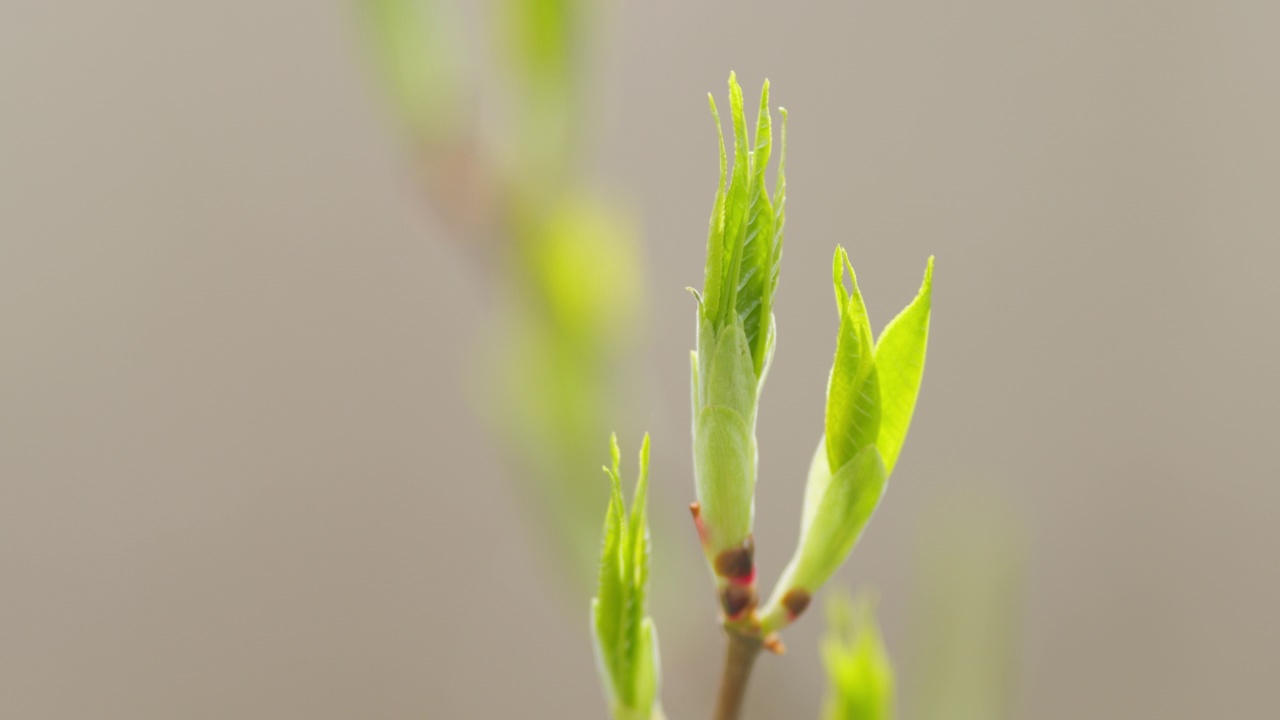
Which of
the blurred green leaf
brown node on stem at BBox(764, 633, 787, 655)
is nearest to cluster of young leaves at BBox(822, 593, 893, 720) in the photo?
brown node on stem at BBox(764, 633, 787, 655)

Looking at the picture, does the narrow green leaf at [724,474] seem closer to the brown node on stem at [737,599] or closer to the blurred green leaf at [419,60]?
the brown node on stem at [737,599]

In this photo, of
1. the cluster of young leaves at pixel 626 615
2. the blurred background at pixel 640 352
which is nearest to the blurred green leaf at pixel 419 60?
the cluster of young leaves at pixel 626 615

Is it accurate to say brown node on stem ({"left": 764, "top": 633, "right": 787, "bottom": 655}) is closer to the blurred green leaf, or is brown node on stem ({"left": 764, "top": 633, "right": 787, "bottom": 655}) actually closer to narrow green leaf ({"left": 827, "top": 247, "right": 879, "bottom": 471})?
narrow green leaf ({"left": 827, "top": 247, "right": 879, "bottom": 471})

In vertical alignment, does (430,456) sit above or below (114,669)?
above

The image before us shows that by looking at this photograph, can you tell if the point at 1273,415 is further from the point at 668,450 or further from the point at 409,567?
the point at 409,567

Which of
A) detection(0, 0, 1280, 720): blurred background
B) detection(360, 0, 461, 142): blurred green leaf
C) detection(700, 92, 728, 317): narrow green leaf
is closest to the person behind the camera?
detection(700, 92, 728, 317): narrow green leaf

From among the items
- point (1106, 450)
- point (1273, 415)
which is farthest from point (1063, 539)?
point (1273, 415)

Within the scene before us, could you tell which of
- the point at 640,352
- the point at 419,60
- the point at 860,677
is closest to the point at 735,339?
the point at 860,677
